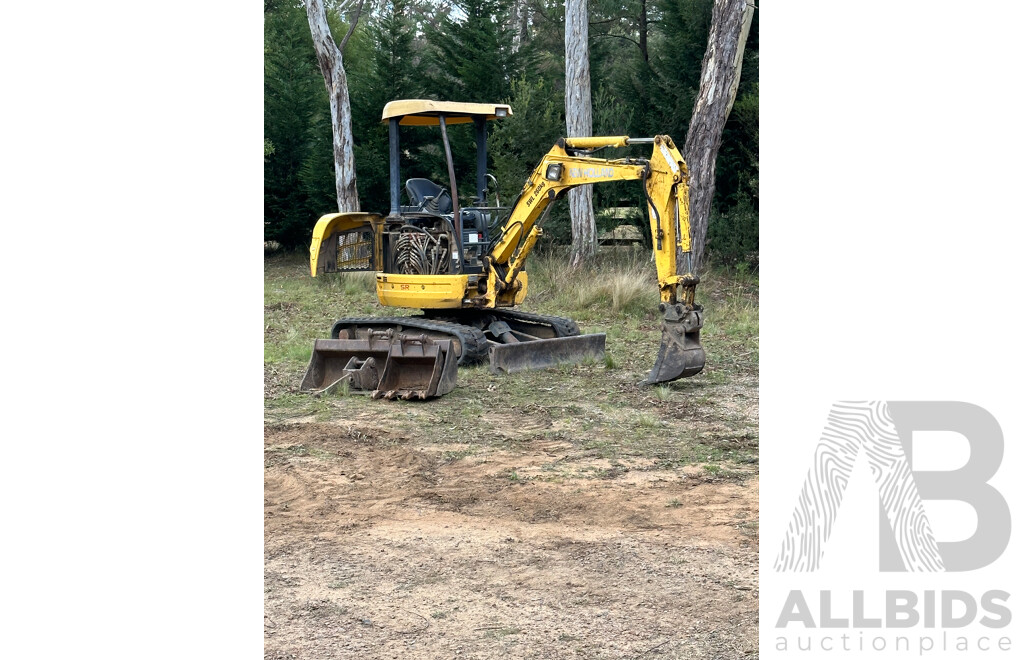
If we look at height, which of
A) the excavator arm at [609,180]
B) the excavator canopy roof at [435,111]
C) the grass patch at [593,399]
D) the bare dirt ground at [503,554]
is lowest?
the bare dirt ground at [503,554]

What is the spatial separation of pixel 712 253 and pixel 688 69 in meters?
3.21

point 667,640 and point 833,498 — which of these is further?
point 667,640

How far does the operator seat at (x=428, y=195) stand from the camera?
409 inches

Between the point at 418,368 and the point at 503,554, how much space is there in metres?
4.29

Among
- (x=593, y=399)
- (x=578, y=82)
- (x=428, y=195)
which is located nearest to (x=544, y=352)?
(x=593, y=399)

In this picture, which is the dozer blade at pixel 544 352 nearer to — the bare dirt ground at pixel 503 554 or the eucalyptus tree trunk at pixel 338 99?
the bare dirt ground at pixel 503 554

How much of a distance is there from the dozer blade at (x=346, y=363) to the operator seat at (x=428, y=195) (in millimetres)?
1808

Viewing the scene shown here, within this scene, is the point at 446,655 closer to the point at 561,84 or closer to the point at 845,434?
the point at 845,434

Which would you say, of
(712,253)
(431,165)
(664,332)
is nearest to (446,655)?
(664,332)

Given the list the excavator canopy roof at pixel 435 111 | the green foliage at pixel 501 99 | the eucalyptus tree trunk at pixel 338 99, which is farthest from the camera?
the eucalyptus tree trunk at pixel 338 99

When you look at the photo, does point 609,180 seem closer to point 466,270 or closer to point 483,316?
point 466,270

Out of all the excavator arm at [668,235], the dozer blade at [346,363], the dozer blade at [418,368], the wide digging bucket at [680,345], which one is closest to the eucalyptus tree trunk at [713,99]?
the excavator arm at [668,235]

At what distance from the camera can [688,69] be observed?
1792cm

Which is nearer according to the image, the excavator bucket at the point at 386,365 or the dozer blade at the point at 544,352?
the excavator bucket at the point at 386,365
